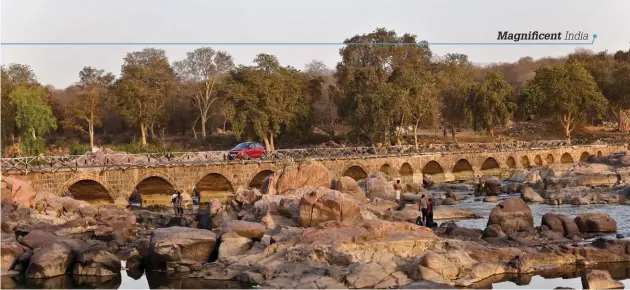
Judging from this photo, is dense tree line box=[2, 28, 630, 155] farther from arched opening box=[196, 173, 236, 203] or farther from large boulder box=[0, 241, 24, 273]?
large boulder box=[0, 241, 24, 273]

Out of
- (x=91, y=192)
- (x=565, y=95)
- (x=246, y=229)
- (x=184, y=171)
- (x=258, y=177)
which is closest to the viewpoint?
(x=246, y=229)

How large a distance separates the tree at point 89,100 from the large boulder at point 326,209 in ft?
198

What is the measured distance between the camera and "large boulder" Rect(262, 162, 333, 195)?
4200cm

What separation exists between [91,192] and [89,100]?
45.0 metres

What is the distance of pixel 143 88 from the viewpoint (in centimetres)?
8862

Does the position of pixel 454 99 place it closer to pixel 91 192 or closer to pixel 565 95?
pixel 565 95

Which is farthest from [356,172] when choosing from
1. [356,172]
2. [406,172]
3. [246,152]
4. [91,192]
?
[91,192]

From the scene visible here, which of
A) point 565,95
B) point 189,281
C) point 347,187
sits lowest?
point 189,281

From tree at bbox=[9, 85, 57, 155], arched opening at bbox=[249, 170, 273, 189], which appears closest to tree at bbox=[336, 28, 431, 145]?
arched opening at bbox=[249, 170, 273, 189]

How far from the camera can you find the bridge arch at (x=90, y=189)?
145 feet

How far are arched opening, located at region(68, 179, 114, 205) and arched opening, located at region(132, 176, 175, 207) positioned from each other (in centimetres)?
328

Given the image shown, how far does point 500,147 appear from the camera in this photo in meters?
82.3

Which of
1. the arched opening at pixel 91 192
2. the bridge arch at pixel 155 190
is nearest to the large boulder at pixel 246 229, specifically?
the arched opening at pixel 91 192

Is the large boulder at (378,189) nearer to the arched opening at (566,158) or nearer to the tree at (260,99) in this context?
the tree at (260,99)
